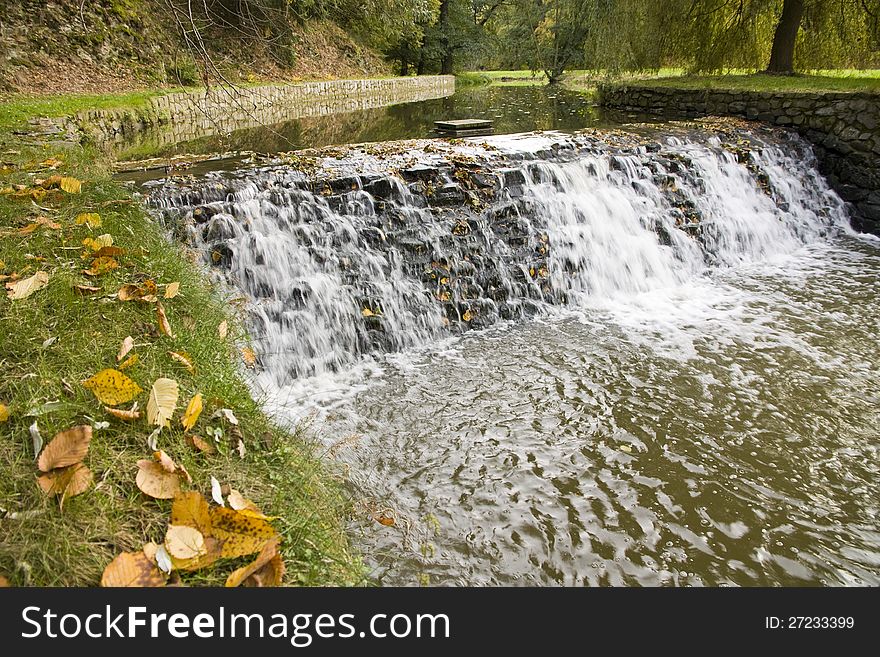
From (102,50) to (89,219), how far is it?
12.7 meters

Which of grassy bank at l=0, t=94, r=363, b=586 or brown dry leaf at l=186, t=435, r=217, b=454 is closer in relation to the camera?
grassy bank at l=0, t=94, r=363, b=586

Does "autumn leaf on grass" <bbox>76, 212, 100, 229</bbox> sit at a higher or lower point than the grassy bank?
higher

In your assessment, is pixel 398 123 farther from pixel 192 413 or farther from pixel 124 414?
pixel 124 414

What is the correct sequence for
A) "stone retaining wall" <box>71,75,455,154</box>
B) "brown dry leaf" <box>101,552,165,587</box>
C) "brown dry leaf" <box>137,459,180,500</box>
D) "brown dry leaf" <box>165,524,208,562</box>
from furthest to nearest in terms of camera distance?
"stone retaining wall" <box>71,75,455,154</box>, "brown dry leaf" <box>137,459,180,500</box>, "brown dry leaf" <box>165,524,208,562</box>, "brown dry leaf" <box>101,552,165,587</box>

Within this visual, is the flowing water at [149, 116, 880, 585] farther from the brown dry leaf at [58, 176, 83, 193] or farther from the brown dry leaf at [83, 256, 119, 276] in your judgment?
the brown dry leaf at [83, 256, 119, 276]

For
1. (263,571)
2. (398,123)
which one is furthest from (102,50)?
(263,571)

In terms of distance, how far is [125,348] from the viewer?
268 cm

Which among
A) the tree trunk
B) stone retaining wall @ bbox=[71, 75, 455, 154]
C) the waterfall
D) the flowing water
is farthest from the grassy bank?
the tree trunk

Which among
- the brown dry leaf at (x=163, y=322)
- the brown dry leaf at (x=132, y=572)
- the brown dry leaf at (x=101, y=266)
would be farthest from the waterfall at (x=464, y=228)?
the brown dry leaf at (x=132, y=572)

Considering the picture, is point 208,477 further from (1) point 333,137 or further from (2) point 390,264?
(1) point 333,137

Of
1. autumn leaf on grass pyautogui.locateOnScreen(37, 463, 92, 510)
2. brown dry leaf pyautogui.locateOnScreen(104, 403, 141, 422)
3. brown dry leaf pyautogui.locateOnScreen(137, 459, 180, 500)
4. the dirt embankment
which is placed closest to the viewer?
autumn leaf on grass pyautogui.locateOnScreen(37, 463, 92, 510)

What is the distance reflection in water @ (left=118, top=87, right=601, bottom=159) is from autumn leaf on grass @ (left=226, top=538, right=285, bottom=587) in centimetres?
596

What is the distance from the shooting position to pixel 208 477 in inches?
84.0

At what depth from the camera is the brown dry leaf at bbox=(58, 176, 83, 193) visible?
4.68 meters
